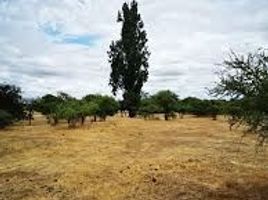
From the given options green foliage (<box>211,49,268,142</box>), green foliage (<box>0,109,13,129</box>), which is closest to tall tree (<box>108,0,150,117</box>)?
green foliage (<box>0,109,13,129</box>)

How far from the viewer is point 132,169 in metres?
18.1

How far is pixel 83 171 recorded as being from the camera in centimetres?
1797

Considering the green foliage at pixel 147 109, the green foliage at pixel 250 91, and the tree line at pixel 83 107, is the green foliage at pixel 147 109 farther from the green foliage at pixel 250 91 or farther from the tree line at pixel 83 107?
the green foliage at pixel 250 91

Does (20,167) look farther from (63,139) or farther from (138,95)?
(138,95)

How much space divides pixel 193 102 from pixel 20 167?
4768 cm

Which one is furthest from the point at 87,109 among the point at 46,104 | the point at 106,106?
the point at 106,106

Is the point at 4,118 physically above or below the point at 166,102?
below

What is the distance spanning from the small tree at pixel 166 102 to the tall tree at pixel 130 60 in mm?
4025

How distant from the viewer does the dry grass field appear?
14758 millimetres

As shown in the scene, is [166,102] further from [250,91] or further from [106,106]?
[250,91]

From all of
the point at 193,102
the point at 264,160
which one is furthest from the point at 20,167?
the point at 193,102

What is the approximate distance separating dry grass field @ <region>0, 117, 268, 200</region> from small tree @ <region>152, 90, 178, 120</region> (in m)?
31.2

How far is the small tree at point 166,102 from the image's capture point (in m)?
59.3

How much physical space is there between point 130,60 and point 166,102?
25.7ft
